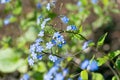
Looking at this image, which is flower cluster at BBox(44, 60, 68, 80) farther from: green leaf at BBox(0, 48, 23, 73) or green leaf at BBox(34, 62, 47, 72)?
green leaf at BBox(0, 48, 23, 73)

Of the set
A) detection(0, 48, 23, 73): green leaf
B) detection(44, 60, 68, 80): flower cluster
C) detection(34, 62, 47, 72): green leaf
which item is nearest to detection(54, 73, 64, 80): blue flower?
detection(44, 60, 68, 80): flower cluster

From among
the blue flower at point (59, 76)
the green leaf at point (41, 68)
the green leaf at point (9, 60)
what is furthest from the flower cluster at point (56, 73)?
the green leaf at point (9, 60)

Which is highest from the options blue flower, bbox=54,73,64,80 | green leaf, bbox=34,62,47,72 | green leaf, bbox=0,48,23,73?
green leaf, bbox=0,48,23,73

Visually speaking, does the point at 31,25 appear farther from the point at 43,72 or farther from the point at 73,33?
the point at 73,33

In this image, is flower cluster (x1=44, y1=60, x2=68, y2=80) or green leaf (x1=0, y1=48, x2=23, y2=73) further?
green leaf (x1=0, y1=48, x2=23, y2=73)

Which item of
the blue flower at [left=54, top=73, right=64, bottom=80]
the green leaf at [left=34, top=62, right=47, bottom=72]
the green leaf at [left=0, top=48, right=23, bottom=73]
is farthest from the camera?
the green leaf at [left=0, top=48, right=23, bottom=73]

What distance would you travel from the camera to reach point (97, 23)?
470 centimetres

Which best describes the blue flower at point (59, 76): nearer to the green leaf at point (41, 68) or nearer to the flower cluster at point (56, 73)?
the flower cluster at point (56, 73)

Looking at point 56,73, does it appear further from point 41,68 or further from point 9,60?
point 9,60

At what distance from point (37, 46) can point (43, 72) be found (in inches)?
54.7

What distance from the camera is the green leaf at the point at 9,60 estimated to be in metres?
4.45

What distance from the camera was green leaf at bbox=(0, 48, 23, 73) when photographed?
4449 mm

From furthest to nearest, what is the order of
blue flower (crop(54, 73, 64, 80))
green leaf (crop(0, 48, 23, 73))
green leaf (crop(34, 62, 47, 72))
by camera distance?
green leaf (crop(0, 48, 23, 73)) → green leaf (crop(34, 62, 47, 72)) → blue flower (crop(54, 73, 64, 80))

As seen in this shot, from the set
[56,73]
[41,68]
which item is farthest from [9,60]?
[56,73]
